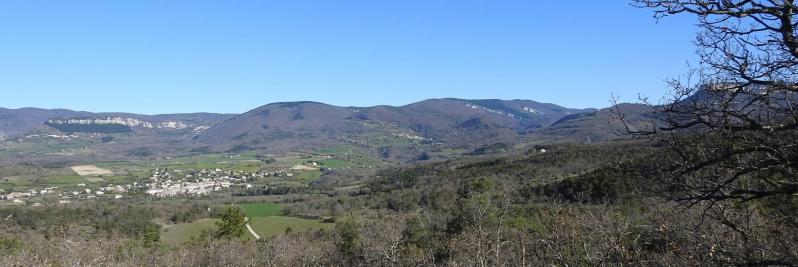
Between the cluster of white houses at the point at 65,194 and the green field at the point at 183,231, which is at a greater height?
the green field at the point at 183,231

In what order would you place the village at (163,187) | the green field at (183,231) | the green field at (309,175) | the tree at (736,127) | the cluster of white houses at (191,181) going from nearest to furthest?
the tree at (736,127)
the green field at (183,231)
the village at (163,187)
the cluster of white houses at (191,181)
the green field at (309,175)

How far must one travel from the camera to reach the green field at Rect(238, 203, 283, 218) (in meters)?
76.3

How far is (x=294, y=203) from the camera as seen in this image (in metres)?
86.1

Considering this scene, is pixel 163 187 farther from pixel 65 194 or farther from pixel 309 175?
pixel 309 175

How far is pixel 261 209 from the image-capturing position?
81.3 m

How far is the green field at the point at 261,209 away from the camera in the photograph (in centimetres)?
7626

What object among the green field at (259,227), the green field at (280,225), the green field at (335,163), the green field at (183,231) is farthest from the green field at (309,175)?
the green field at (183,231)

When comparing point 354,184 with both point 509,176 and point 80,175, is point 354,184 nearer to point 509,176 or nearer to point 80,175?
point 509,176

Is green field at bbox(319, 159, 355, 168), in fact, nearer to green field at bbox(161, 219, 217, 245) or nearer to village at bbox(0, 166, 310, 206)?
village at bbox(0, 166, 310, 206)

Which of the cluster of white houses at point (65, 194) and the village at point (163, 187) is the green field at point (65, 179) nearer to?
the village at point (163, 187)

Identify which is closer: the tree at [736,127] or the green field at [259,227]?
the tree at [736,127]

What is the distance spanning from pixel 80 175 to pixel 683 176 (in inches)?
5605

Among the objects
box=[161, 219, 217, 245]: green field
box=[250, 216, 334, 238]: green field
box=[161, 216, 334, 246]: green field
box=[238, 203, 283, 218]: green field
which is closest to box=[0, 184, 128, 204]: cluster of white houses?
box=[238, 203, 283, 218]: green field

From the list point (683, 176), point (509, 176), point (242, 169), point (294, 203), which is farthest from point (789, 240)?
point (242, 169)
